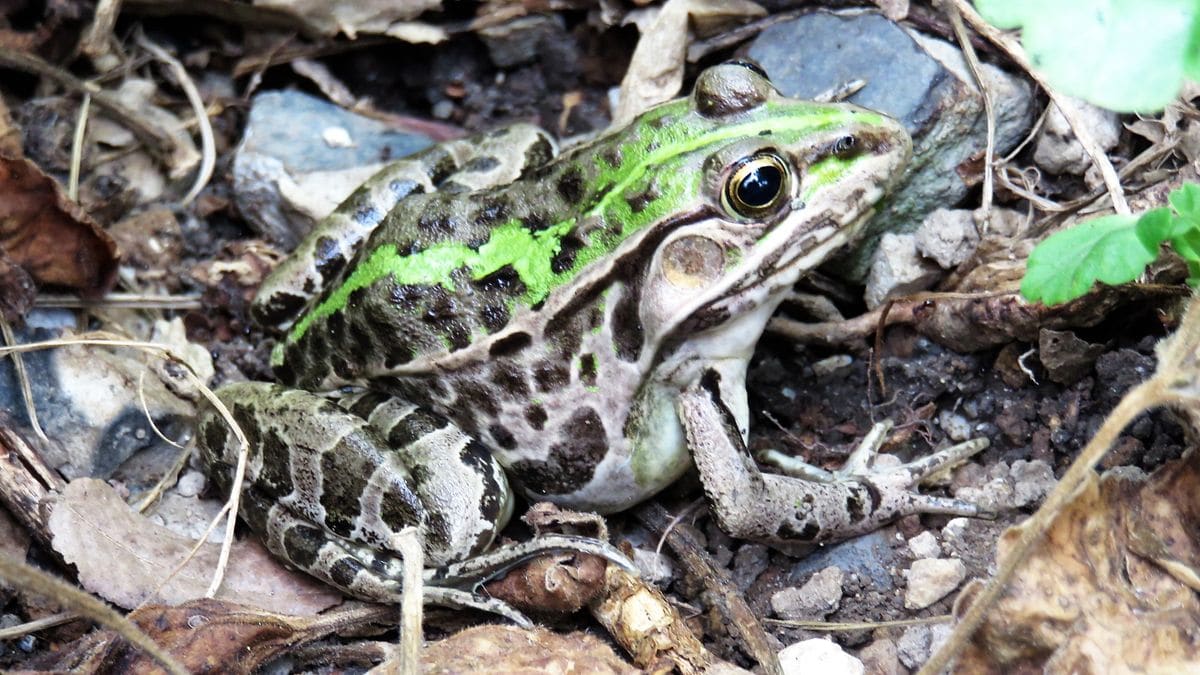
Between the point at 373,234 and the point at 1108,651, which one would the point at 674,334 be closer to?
the point at 373,234

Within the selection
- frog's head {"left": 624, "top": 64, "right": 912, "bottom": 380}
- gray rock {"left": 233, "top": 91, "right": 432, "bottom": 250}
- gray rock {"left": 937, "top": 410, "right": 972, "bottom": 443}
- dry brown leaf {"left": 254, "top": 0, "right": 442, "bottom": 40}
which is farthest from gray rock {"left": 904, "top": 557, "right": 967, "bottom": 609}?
dry brown leaf {"left": 254, "top": 0, "right": 442, "bottom": 40}

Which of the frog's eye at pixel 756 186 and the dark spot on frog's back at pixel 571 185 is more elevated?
the frog's eye at pixel 756 186

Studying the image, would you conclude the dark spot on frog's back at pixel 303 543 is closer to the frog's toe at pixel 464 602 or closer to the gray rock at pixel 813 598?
the frog's toe at pixel 464 602

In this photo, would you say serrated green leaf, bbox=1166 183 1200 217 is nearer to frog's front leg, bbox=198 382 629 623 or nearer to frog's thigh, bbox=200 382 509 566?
frog's front leg, bbox=198 382 629 623

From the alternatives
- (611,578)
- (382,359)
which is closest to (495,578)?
(611,578)

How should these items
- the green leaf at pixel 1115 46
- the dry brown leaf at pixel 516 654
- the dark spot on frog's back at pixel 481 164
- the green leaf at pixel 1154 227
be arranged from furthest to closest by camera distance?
the dark spot on frog's back at pixel 481 164 → the dry brown leaf at pixel 516 654 → the green leaf at pixel 1154 227 → the green leaf at pixel 1115 46

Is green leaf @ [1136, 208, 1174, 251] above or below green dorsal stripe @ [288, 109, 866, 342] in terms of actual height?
above

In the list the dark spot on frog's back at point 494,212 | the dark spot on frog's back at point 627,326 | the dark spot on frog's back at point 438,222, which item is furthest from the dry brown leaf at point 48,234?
the dark spot on frog's back at point 627,326
